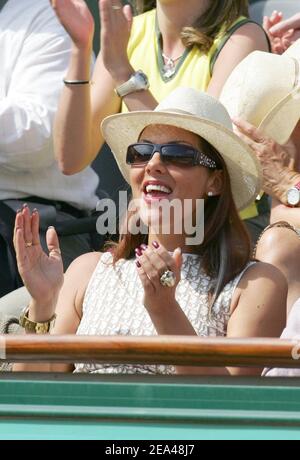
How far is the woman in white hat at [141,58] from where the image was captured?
12.8 ft

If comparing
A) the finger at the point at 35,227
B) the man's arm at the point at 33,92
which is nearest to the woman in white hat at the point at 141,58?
the man's arm at the point at 33,92

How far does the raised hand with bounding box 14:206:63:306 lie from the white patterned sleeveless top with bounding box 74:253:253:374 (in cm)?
14

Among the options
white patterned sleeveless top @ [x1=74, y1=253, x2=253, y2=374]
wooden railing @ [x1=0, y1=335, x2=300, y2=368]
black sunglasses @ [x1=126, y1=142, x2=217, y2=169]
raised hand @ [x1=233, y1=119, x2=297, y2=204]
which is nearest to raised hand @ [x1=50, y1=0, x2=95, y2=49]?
raised hand @ [x1=233, y1=119, x2=297, y2=204]

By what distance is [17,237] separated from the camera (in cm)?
322

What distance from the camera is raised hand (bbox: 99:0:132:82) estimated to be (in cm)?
390

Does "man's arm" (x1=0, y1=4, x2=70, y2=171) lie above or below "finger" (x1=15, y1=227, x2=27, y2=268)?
above

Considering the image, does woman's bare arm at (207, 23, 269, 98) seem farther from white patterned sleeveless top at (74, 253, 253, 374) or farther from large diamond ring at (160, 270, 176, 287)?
large diamond ring at (160, 270, 176, 287)

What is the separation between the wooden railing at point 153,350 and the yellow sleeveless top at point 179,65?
46.8 inches

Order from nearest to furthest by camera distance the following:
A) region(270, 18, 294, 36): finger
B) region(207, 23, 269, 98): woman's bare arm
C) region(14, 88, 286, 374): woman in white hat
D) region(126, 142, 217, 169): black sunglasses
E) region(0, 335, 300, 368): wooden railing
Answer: region(0, 335, 300, 368): wooden railing → region(14, 88, 286, 374): woman in white hat → region(126, 142, 217, 169): black sunglasses → region(207, 23, 269, 98): woman's bare arm → region(270, 18, 294, 36): finger

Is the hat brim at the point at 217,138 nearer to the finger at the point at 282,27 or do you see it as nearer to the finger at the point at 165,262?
the finger at the point at 165,262

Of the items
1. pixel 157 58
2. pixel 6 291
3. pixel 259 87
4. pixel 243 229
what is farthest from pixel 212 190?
pixel 6 291
